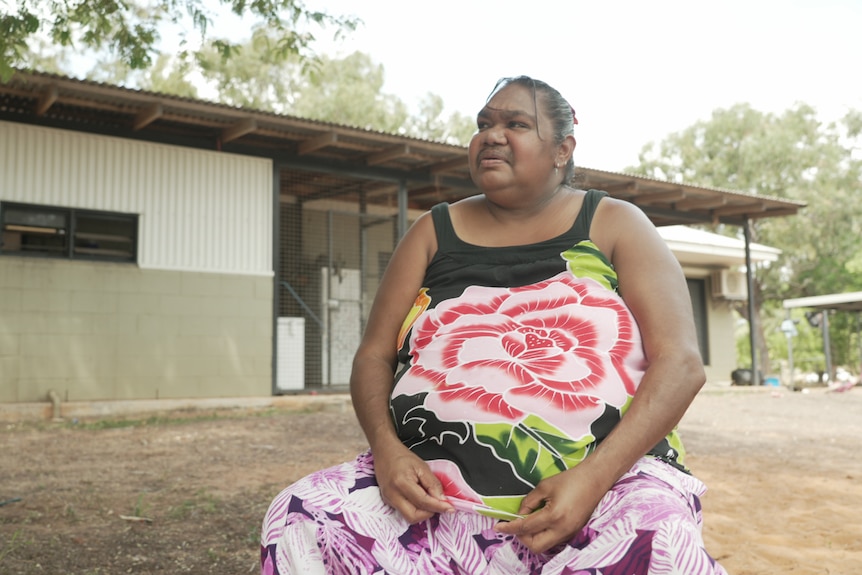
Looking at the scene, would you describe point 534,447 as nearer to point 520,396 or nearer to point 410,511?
point 520,396

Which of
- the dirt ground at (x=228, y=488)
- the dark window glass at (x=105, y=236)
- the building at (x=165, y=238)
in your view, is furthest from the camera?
the dark window glass at (x=105, y=236)

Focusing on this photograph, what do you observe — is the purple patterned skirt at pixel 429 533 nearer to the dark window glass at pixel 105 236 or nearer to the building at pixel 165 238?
the building at pixel 165 238

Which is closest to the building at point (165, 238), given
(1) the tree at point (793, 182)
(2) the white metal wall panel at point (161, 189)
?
(2) the white metal wall panel at point (161, 189)

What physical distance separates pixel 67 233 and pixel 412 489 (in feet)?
28.8

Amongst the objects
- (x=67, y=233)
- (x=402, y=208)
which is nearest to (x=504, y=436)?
(x=67, y=233)

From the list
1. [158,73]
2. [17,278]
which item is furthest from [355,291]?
[158,73]

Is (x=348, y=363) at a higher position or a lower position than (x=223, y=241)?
lower

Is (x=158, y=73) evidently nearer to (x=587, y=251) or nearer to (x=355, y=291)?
(x=355, y=291)

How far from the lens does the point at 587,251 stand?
64.6 inches

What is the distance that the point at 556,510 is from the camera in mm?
1312

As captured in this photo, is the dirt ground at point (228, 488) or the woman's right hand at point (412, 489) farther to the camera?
the dirt ground at point (228, 488)

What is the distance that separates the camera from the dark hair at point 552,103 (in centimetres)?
175

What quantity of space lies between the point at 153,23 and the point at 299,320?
6.62 metres

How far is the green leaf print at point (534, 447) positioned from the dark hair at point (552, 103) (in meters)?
0.67
